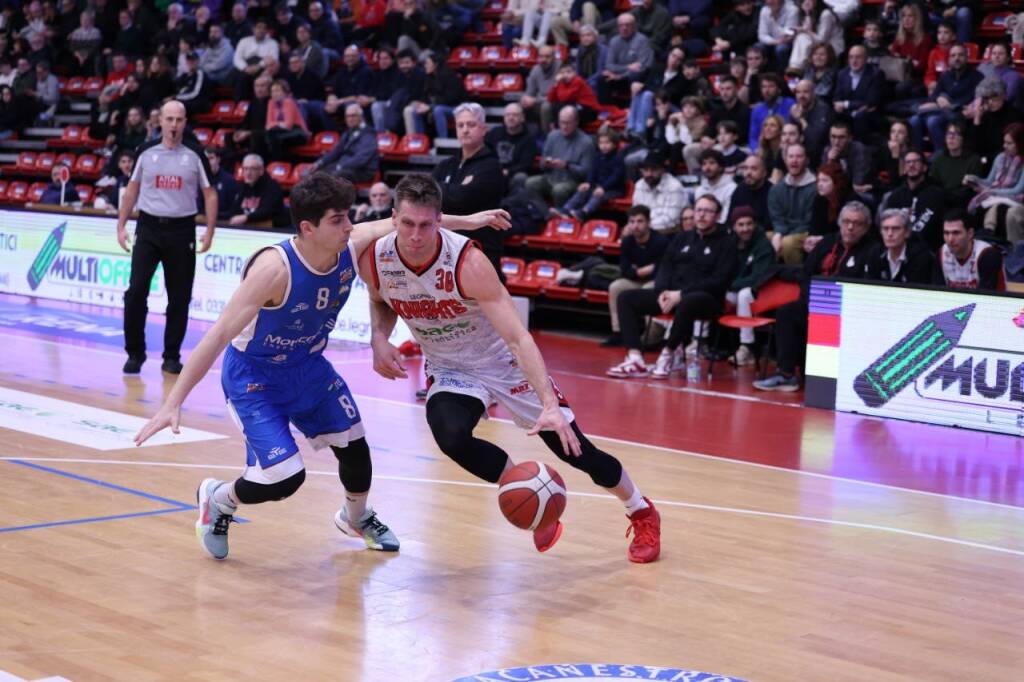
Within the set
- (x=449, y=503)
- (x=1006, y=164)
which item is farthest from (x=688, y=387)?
(x=449, y=503)

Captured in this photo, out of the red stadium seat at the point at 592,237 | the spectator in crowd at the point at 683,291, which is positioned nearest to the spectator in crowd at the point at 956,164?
the spectator in crowd at the point at 683,291

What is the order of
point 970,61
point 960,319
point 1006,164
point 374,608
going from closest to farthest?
point 374,608, point 960,319, point 1006,164, point 970,61

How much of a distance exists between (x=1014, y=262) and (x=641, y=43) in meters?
6.20

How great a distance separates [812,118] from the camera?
12.9 metres

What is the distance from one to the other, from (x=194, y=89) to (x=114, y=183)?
2353mm

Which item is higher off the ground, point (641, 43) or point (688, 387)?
point (641, 43)

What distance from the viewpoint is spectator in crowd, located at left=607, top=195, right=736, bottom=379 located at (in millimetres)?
11289

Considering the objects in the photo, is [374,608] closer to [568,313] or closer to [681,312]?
[681,312]

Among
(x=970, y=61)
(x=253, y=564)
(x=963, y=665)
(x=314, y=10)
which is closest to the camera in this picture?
(x=963, y=665)

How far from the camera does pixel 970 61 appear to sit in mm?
13516

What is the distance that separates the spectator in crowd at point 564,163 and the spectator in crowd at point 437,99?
2.22 m

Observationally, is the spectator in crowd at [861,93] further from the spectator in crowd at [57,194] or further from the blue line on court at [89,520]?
the spectator in crowd at [57,194]

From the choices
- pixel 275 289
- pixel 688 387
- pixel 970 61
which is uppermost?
pixel 970 61

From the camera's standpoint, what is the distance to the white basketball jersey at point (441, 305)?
206 inches
